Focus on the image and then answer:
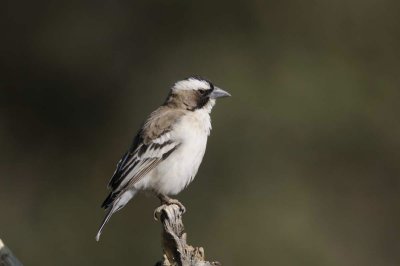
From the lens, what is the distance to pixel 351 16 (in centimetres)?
1512

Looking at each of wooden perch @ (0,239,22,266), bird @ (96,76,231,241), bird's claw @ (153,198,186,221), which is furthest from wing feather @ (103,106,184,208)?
wooden perch @ (0,239,22,266)

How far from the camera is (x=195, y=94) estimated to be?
26.1 ft

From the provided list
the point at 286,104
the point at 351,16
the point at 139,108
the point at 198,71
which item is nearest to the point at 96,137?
the point at 139,108

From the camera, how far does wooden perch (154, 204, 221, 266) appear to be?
20.5 feet

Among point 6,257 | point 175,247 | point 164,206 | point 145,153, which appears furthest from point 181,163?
point 6,257

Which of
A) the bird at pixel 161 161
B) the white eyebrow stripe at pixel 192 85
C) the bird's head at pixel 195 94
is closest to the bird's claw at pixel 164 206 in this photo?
the bird at pixel 161 161

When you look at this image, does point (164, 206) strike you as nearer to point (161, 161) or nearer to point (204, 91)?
point (161, 161)

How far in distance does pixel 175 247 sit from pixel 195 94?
196cm

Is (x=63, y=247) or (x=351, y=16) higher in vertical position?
(x=351, y=16)

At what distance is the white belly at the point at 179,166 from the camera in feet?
24.3

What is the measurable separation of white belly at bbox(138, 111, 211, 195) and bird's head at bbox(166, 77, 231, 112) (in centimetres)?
42

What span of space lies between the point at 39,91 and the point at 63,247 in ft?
7.44

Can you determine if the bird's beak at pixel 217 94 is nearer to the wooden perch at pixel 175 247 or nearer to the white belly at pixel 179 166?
the white belly at pixel 179 166

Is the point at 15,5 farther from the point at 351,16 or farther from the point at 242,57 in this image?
the point at 351,16
